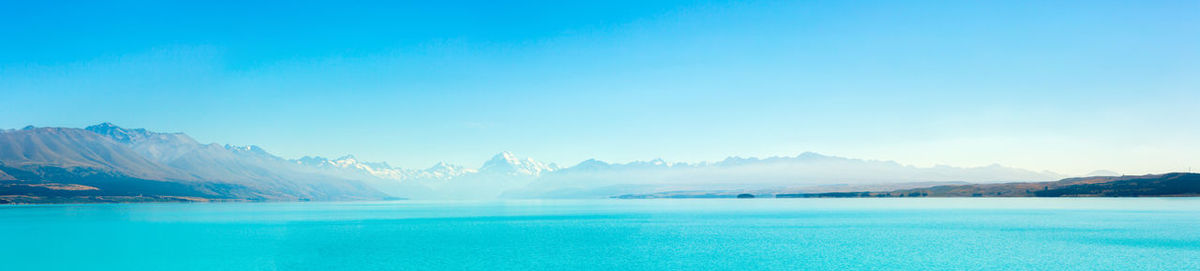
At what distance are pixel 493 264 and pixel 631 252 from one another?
12.3m

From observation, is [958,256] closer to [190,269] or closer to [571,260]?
[571,260]

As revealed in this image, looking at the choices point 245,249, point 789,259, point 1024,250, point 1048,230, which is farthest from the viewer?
point 1048,230

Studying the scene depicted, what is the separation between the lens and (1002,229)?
258 ft

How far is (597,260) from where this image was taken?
170 feet

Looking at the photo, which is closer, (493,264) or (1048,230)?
(493,264)

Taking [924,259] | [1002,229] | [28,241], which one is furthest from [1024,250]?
[28,241]

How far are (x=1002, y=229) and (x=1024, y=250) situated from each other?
1049 inches

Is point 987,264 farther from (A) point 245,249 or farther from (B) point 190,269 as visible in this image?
(A) point 245,249

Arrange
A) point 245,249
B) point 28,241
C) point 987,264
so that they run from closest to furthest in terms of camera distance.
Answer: point 987,264, point 245,249, point 28,241

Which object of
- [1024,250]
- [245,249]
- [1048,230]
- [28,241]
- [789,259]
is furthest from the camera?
[1048,230]

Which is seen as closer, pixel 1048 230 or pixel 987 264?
pixel 987 264

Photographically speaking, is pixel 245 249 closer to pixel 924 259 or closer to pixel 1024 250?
pixel 924 259

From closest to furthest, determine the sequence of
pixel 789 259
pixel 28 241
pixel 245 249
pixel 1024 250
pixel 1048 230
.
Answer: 1. pixel 789 259
2. pixel 1024 250
3. pixel 245 249
4. pixel 28 241
5. pixel 1048 230

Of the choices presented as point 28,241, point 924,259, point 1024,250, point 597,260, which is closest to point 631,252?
point 597,260
